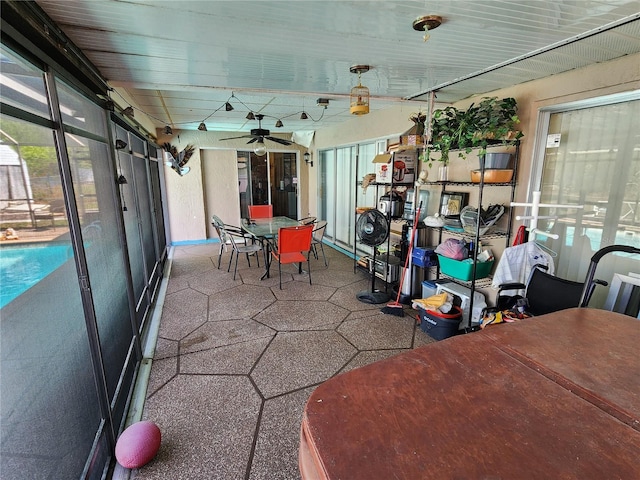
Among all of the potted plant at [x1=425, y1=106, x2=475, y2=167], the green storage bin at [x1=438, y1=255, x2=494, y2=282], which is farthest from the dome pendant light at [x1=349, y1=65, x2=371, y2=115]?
the green storage bin at [x1=438, y1=255, x2=494, y2=282]

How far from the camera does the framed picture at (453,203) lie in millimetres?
3371

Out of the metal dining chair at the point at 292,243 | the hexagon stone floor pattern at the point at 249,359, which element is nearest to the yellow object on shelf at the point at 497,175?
the hexagon stone floor pattern at the point at 249,359

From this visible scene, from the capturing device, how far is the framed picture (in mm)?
3371

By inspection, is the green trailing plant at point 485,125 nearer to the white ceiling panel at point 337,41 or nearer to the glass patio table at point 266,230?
the white ceiling panel at point 337,41

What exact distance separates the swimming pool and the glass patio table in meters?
3.18

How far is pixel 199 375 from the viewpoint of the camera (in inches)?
95.5

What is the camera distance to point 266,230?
4.79 meters

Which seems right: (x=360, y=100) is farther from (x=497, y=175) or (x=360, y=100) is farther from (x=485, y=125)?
(x=497, y=175)

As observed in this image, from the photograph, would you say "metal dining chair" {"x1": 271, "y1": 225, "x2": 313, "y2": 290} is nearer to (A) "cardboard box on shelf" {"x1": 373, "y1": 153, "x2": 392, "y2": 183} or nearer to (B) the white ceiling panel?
(A) "cardboard box on shelf" {"x1": 373, "y1": 153, "x2": 392, "y2": 183}

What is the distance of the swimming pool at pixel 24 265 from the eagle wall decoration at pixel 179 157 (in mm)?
5811

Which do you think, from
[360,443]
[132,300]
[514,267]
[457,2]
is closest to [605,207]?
[514,267]

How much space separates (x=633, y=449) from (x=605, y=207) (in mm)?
2354

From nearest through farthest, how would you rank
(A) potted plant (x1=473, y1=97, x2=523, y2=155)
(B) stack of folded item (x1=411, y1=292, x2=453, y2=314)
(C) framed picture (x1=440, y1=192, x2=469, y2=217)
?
1. (A) potted plant (x1=473, y1=97, x2=523, y2=155)
2. (B) stack of folded item (x1=411, y1=292, x2=453, y2=314)
3. (C) framed picture (x1=440, y1=192, x2=469, y2=217)

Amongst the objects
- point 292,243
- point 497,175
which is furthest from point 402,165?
point 292,243
